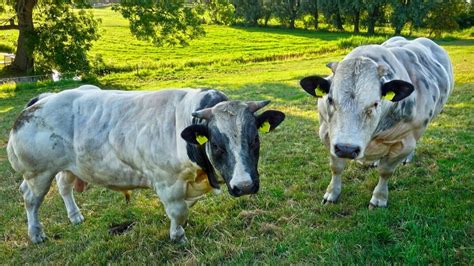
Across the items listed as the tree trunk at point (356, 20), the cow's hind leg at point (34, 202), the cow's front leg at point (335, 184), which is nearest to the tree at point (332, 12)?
the tree trunk at point (356, 20)

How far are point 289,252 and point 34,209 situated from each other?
3.26 meters

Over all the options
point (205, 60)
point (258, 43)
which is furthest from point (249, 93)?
point (258, 43)

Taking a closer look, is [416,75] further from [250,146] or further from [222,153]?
[222,153]

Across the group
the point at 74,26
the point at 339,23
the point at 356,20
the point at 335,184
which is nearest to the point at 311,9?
the point at 339,23

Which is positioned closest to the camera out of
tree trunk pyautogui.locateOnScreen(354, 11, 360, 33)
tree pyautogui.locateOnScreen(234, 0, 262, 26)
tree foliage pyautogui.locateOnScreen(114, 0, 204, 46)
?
tree foliage pyautogui.locateOnScreen(114, 0, 204, 46)

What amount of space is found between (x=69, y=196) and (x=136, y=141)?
1837 mm

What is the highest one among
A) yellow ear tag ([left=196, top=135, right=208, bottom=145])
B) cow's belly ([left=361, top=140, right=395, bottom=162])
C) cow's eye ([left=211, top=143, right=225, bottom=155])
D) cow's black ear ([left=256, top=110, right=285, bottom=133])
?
cow's black ear ([left=256, top=110, right=285, bottom=133])

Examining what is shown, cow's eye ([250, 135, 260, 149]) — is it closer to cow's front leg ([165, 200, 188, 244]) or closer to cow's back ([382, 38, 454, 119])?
cow's front leg ([165, 200, 188, 244])

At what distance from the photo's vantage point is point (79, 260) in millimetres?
4859

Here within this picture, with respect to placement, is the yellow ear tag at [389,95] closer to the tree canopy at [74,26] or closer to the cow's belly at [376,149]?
the cow's belly at [376,149]

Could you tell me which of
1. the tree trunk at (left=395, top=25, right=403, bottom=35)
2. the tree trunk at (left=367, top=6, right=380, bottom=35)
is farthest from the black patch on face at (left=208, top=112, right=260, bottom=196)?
the tree trunk at (left=367, top=6, right=380, bottom=35)

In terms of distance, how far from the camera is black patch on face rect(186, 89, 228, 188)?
14.6 ft

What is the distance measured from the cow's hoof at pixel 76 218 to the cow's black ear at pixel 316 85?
11.4 feet

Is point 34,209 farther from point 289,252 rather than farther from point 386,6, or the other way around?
point 386,6
